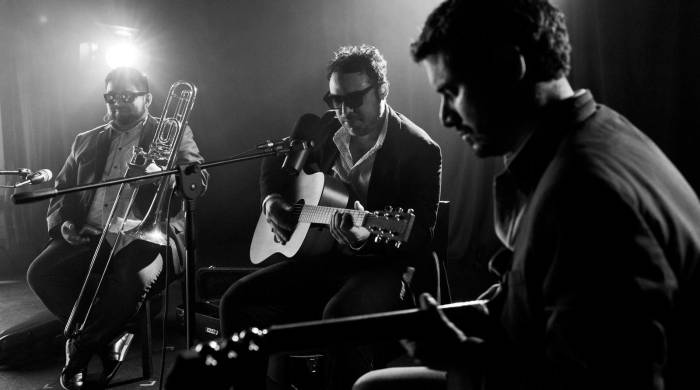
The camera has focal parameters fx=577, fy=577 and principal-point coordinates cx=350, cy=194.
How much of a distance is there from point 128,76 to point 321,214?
1.93 meters

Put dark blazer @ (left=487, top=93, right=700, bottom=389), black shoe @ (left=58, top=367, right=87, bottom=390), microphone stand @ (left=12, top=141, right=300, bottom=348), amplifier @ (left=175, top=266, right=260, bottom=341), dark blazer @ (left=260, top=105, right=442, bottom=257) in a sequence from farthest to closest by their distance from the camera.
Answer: amplifier @ (left=175, top=266, right=260, bottom=341) < black shoe @ (left=58, top=367, right=87, bottom=390) < dark blazer @ (left=260, top=105, right=442, bottom=257) < microphone stand @ (left=12, top=141, right=300, bottom=348) < dark blazer @ (left=487, top=93, right=700, bottom=389)

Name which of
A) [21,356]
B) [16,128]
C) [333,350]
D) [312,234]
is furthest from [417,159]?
[16,128]

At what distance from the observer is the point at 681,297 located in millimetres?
1223

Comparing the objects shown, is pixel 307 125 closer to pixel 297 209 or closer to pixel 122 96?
pixel 297 209

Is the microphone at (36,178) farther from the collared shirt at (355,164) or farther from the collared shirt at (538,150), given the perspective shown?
the collared shirt at (538,150)

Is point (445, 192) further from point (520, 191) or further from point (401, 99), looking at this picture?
point (520, 191)

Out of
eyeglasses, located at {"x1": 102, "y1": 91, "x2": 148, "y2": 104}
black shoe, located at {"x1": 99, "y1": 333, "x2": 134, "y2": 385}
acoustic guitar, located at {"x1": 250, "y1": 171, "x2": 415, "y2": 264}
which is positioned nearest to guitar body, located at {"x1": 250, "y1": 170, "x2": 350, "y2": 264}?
acoustic guitar, located at {"x1": 250, "y1": 171, "x2": 415, "y2": 264}

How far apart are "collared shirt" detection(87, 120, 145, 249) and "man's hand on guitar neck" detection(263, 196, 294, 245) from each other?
1073 millimetres

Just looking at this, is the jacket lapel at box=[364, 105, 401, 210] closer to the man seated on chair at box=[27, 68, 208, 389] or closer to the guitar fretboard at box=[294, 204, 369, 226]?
the guitar fretboard at box=[294, 204, 369, 226]

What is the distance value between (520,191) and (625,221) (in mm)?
458

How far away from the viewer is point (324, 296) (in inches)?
118

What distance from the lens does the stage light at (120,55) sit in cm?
659

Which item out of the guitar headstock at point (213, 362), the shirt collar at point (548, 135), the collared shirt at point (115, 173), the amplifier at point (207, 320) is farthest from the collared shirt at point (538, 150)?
the collared shirt at point (115, 173)

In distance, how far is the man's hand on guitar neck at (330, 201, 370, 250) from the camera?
279 centimetres
